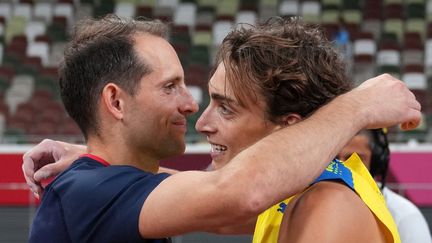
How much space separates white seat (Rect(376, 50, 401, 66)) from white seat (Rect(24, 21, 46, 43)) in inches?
167

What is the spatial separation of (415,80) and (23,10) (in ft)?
16.9

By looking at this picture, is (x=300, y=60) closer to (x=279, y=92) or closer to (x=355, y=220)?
(x=279, y=92)

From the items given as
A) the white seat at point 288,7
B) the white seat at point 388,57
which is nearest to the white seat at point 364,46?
the white seat at point 388,57

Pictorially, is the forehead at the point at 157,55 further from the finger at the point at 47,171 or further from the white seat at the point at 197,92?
the white seat at the point at 197,92

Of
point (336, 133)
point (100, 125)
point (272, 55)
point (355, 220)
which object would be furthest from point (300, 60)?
point (100, 125)

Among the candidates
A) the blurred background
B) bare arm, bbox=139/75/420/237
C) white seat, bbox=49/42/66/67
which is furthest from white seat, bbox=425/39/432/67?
bare arm, bbox=139/75/420/237

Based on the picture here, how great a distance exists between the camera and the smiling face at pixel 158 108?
86.7 inches

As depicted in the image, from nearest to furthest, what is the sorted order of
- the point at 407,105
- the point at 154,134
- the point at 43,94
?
the point at 407,105, the point at 154,134, the point at 43,94

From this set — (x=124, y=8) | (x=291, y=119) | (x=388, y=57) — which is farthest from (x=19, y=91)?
(x=291, y=119)

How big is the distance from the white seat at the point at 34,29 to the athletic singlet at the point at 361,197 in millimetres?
9398

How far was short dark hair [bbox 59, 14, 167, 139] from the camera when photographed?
2209mm

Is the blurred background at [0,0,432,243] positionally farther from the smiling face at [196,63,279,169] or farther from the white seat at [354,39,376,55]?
the smiling face at [196,63,279,169]

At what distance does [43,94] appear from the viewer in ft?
32.1

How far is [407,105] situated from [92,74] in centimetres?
78
